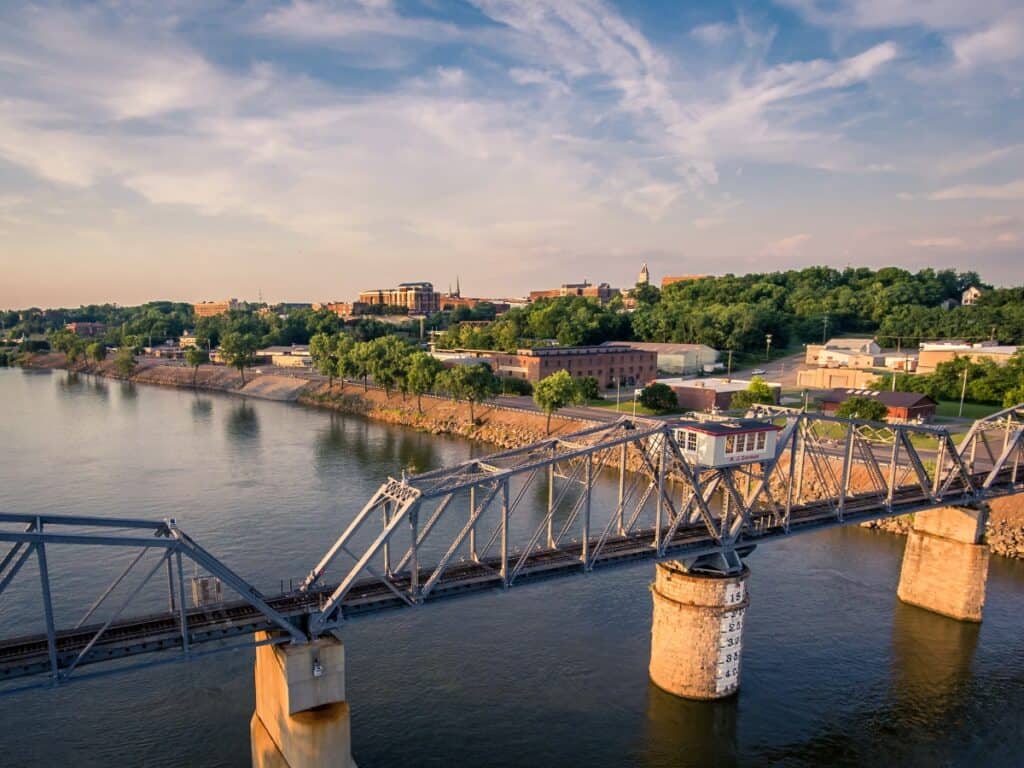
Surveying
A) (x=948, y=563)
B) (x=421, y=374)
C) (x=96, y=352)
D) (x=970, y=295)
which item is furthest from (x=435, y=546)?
(x=970, y=295)

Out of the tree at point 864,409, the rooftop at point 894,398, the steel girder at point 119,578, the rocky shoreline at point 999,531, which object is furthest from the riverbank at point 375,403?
the steel girder at point 119,578

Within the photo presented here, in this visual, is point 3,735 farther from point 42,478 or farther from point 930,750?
point 42,478

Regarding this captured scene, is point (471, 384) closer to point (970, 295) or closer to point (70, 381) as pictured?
point (70, 381)

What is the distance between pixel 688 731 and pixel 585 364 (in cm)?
8278

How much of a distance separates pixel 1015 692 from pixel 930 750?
24.8 feet

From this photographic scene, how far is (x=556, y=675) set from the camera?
30531 mm

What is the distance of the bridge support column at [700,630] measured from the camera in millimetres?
28406

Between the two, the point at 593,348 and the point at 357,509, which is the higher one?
the point at 593,348

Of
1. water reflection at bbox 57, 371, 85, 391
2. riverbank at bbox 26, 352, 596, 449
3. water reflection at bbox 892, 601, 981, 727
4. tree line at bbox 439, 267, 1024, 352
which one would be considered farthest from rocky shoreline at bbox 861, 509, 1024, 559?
water reflection at bbox 57, 371, 85, 391

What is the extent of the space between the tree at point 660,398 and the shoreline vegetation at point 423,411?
454 inches

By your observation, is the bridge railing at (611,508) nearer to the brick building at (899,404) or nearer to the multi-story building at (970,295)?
the brick building at (899,404)

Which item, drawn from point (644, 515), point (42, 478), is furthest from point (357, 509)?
point (42, 478)

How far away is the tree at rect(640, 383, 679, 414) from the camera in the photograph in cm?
8550

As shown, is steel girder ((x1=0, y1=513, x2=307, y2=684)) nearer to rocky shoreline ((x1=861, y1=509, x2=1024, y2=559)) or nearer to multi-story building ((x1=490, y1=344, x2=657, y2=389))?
rocky shoreline ((x1=861, y1=509, x2=1024, y2=559))
